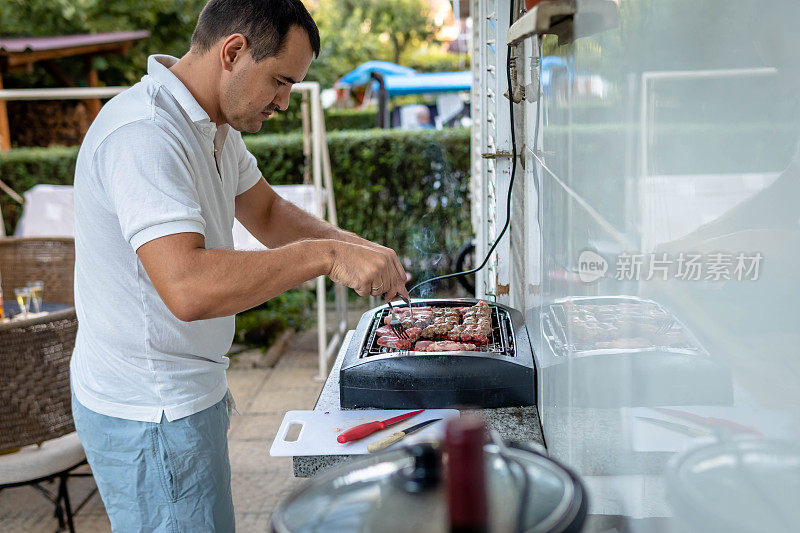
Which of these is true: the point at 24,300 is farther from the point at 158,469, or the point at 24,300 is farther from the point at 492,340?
the point at 492,340

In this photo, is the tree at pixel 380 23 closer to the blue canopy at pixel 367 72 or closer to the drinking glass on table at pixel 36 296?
the blue canopy at pixel 367 72

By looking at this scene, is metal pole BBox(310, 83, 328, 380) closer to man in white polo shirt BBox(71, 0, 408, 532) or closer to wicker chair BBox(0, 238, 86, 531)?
wicker chair BBox(0, 238, 86, 531)

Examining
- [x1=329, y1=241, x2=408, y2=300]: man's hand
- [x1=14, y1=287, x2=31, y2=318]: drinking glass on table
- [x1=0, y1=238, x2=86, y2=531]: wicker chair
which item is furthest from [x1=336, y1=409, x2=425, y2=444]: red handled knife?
[x1=14, y1=287, x2=31, y2=318]: drinking glass on table

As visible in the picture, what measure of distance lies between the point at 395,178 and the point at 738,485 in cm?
681

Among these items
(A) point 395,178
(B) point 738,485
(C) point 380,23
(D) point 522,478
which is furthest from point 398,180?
(C) point 380,23

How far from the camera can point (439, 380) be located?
175 centimetres

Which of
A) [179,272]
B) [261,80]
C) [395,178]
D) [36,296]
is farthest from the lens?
[395,178]

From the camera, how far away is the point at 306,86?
4539 millimetres

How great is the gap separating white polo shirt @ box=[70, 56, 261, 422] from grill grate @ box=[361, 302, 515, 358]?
1.36 ft

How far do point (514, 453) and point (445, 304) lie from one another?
161cm

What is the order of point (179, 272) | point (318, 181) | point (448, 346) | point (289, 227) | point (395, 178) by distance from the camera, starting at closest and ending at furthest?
point (179, 272)
point (448, 346)
point (289, 227)
point (318, 181)
point (395, 178)

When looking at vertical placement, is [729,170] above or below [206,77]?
below

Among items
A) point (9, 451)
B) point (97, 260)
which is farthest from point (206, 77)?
point (9, 451)

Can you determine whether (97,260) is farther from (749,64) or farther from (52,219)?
(52,219)
